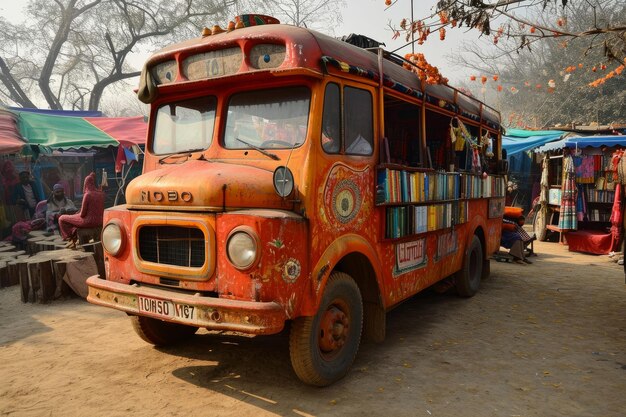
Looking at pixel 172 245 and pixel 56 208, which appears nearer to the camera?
pixel 172 245

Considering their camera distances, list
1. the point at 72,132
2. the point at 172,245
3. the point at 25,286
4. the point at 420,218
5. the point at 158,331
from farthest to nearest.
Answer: the point at 72,132, the point at 25,286, the point at 420,218, the point at 158,331, the point at 172,245

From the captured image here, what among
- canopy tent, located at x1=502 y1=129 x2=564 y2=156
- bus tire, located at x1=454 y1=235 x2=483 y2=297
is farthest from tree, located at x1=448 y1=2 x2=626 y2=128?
bus tire, located at x1=454 y1=235 x2=483 y2=297

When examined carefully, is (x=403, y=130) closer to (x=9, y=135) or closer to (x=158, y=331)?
(x=158, y=331)

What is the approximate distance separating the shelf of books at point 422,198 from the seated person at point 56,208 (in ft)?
29.6

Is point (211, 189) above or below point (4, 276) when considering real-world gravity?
above

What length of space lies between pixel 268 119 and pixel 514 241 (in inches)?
320

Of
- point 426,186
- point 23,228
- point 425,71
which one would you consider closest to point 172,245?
point 426,186

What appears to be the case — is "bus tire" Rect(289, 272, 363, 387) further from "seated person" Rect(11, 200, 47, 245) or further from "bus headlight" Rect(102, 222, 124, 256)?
"seated person" Rect(11, 200, 47, 245)

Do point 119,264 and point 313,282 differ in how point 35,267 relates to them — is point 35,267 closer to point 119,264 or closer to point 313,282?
point 119,264

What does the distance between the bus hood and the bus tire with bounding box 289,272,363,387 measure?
869 mm

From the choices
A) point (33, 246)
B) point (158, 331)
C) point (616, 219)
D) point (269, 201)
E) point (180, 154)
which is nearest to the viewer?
point (269, 201)

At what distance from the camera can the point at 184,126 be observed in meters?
4.36

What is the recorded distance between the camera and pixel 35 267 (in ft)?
21.7

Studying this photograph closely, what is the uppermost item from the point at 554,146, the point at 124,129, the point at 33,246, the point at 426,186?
the point at 124,129
